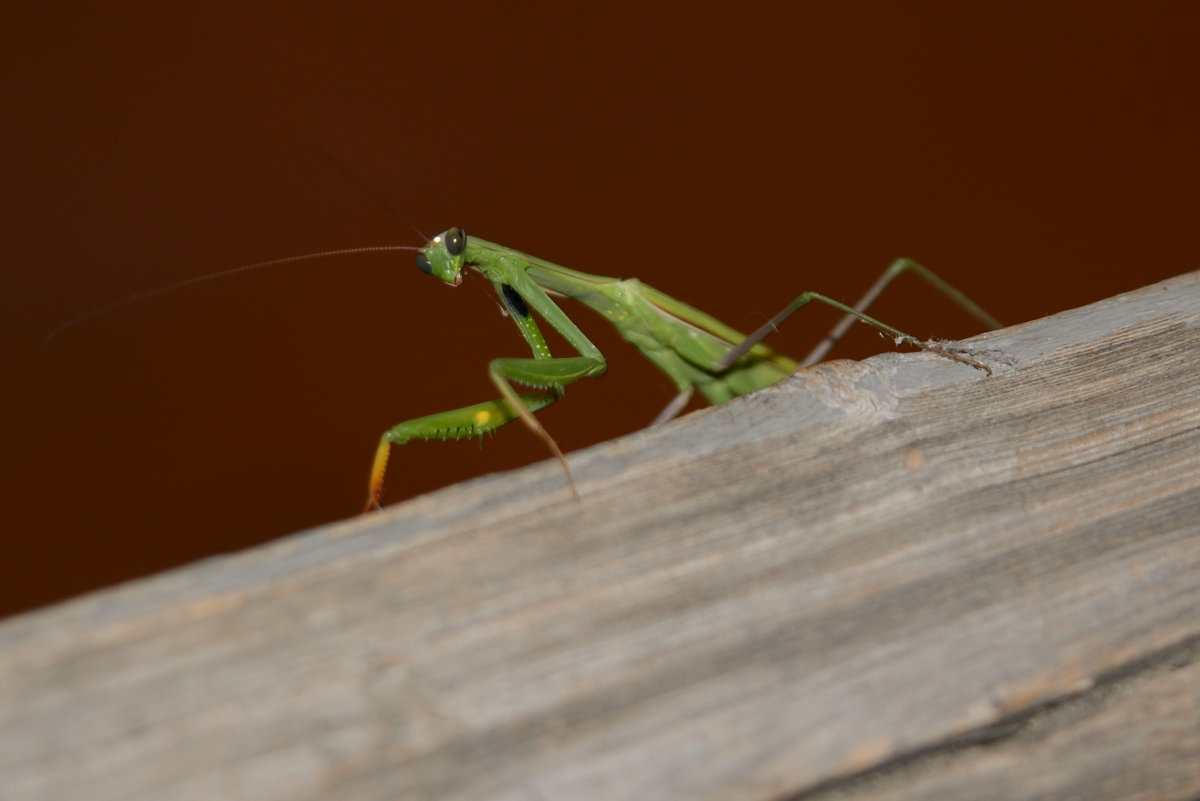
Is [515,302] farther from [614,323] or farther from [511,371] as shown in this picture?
[511,371]

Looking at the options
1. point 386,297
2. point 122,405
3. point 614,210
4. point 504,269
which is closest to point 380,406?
point 386,297

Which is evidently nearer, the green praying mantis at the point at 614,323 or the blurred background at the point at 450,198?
the green praying mantis at the point at 614,323

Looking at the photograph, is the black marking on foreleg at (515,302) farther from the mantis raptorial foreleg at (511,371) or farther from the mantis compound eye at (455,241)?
the mantis compound eye at (455,241)

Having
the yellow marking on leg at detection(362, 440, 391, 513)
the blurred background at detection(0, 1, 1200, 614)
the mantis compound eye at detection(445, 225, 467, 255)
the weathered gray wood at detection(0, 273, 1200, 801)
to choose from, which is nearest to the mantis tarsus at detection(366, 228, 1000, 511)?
the mantis compound eye at detection(445, 225, 467, 255)

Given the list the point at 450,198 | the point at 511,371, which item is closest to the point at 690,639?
the point at 511,371

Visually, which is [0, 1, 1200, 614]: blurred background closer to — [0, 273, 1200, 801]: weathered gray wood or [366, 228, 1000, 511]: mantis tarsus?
[366, 228, 1000, 511]: mantis tarsus

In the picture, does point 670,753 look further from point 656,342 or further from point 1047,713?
point 656,342

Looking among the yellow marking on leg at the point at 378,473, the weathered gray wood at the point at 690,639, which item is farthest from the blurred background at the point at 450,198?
the weathered gray wood at the point at 690,639
